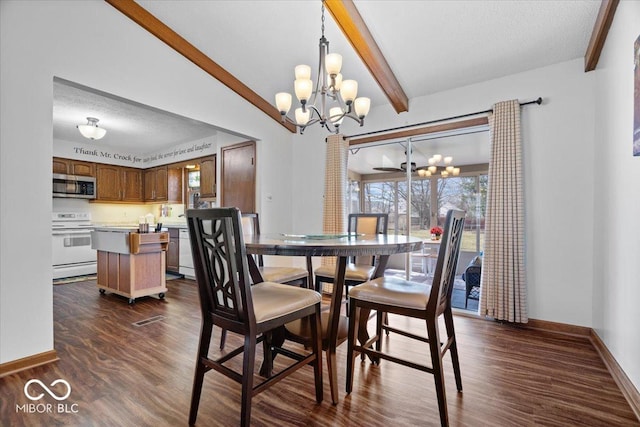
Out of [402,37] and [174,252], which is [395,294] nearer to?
[402,37]

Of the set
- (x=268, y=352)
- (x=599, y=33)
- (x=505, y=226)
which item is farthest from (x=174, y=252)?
(x=599, y=33)

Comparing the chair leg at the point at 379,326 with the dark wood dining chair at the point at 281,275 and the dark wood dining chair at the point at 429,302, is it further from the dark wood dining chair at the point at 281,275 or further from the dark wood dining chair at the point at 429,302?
the dark wood dining chair at the point at 281,275

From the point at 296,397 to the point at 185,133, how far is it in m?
4.56

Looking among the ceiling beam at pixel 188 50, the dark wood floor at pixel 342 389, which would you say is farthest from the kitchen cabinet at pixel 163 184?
the dark wood floor at pixel 342 389

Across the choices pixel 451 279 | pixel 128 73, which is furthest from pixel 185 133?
pixel 451 279

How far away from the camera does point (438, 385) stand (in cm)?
145

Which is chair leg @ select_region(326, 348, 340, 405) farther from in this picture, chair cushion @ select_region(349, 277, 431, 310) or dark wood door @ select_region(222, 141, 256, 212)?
dark wood door @ select_region(222, 141, 256, 212)

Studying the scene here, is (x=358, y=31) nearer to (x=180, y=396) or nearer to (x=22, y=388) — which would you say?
(x=180, y=396)

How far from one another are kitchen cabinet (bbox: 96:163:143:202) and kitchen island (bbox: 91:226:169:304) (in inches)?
86.0

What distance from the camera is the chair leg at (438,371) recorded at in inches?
56.0

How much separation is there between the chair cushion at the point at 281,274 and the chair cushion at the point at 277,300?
56cm

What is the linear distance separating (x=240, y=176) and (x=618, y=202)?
154 inches

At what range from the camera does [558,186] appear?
2.74 m

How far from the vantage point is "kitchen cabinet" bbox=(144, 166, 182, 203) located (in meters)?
5.77
